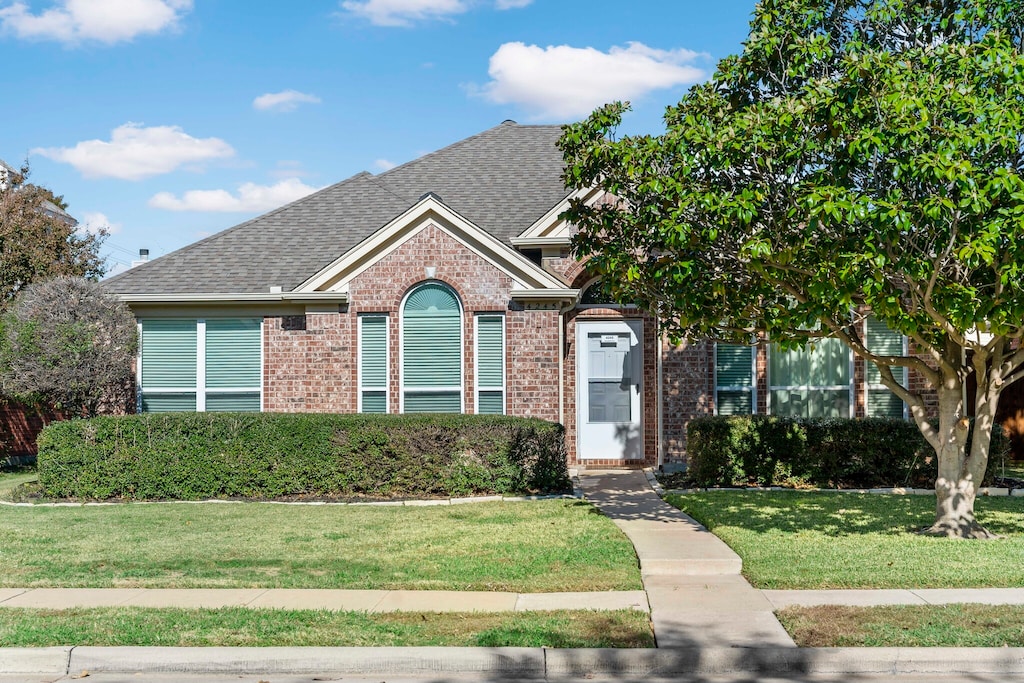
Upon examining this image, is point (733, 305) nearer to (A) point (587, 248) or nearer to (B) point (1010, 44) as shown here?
(A) point (587, 248)

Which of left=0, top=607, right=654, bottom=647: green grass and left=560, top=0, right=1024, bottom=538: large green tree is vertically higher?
left=560, top=0, right=1024, bottom=538: large green tree

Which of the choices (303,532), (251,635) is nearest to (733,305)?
(303,532)

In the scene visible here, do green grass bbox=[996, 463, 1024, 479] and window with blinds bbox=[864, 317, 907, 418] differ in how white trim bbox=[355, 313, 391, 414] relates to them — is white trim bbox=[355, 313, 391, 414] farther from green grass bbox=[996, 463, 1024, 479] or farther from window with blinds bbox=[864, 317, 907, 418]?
green grass bbox=[996, 463, 1024, 479]

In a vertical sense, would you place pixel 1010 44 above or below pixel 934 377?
above

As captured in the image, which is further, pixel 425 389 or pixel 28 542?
pixel 425 389

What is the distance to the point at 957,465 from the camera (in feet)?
35.8

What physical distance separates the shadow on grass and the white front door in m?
3.85

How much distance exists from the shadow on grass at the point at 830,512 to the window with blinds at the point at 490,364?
386cm

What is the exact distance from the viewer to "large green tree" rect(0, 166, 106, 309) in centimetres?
2322

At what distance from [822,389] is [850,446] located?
2594 millimetres

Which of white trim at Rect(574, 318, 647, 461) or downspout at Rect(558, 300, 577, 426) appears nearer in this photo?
downspout at Rect(558, 300, 577, 426)

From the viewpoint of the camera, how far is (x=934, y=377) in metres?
11.1

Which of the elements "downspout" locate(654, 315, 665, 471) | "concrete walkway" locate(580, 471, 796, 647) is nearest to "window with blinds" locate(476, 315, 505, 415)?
"downspout" locate(654, 315, 665, 471)

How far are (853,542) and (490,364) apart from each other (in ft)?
24.9
